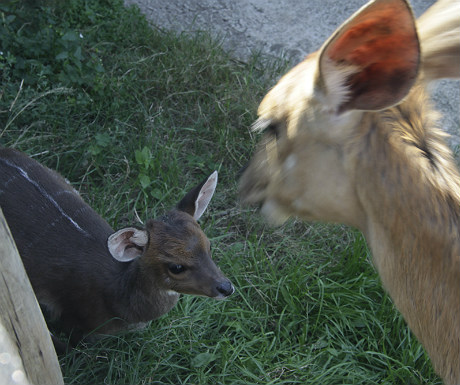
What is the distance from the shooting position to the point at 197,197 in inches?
130

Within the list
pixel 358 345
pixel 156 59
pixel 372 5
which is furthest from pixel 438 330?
pixel 156 59

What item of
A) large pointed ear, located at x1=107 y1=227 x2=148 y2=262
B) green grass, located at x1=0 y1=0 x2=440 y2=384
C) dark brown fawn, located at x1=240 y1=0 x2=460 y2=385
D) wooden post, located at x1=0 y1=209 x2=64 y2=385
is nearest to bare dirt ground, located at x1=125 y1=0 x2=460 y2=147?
Answer: green grass, located at x1=0 y1=0 x2=440 y2=384

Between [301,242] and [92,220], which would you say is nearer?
[92,220]

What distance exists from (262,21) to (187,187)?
2.33 meters

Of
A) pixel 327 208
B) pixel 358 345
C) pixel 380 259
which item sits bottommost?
pixel 358 345

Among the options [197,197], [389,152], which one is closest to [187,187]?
[197,197]

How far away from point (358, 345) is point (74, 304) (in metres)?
1.65

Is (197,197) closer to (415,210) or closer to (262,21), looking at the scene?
(415,210)

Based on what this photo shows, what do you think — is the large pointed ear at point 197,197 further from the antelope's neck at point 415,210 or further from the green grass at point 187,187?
the antelope's neck at point 415,210

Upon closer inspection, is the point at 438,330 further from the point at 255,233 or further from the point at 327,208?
the point at 255,233

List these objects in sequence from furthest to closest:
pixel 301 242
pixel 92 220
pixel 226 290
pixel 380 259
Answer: pixel 301 242 → pixel 92 220 → pixel 226 290 → pixel 380 259

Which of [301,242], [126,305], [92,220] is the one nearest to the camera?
[126,305]

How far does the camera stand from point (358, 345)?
358 centimetres

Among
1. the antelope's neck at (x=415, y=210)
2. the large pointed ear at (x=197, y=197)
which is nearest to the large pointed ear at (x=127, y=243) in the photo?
the large pointed ear at (x=197, y=197)
